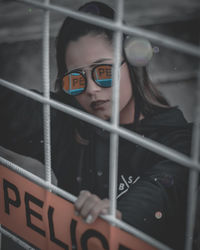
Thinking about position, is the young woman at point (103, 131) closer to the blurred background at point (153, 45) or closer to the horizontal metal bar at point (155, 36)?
the horizontal metal bar at point (155, 36)

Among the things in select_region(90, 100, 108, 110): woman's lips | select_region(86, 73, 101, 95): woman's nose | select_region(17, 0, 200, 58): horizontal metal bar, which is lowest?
select_region(90, 100, 108, 110): woman's lips

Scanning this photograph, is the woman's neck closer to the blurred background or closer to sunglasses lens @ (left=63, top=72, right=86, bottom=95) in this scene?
sunglasses lens @ (left=63, top=72, right=86, bottom=95)

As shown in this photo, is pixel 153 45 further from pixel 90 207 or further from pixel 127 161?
pixel 90 207

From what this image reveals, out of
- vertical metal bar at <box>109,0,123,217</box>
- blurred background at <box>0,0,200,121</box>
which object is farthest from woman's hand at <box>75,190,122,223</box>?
blurred background at <box>0,0,200,121</box>

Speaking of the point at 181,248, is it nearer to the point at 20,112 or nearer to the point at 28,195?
the point at 28,195

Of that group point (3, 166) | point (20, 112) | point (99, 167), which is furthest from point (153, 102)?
point (3, 166)

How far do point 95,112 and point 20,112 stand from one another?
0.29 meters

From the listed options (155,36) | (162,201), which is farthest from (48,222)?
(155,36)

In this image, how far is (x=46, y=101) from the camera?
0.94 m

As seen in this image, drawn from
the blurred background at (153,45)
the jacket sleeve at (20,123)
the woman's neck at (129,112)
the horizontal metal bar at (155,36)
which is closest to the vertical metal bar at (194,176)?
the horizontal metal bar at (155,36)

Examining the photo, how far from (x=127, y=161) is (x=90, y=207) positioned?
0.52 meters

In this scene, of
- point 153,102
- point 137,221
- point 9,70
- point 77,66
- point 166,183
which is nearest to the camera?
point 137,221

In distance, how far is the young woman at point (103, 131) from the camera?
1194 millimetres

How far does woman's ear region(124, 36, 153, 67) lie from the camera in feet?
4.18
